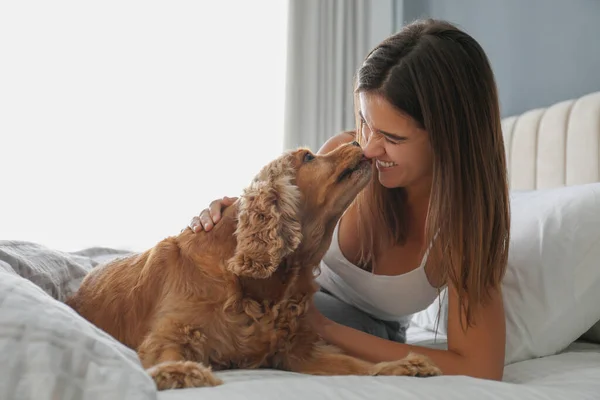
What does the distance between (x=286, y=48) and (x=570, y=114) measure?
7.13ft

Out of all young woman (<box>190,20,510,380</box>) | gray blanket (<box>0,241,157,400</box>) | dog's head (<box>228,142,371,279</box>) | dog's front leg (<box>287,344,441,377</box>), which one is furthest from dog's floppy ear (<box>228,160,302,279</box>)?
gray blanket (<box>0,241,157,400</box>)

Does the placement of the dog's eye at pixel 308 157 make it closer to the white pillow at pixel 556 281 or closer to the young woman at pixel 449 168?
the young woman at pixel 449 168

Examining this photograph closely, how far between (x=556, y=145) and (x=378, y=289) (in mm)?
1002

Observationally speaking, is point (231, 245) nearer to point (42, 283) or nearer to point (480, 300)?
point (42, 283)

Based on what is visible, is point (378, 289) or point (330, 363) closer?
point (330, 363)

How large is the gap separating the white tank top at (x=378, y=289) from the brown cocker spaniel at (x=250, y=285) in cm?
23

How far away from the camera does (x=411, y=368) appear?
1.40 m

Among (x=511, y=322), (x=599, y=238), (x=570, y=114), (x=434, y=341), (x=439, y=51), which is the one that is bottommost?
(x=434, y=341)

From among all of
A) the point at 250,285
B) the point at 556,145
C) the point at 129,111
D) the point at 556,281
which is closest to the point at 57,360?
the point at 250,285

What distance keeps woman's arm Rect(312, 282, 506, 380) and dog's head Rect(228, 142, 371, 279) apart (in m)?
0.21

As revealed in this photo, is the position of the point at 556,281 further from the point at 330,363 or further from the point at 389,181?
the point at 330,363

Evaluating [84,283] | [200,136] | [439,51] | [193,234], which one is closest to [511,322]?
[439,51]

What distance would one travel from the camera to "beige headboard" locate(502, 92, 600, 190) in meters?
2.29

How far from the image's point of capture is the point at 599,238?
5.89 ft
